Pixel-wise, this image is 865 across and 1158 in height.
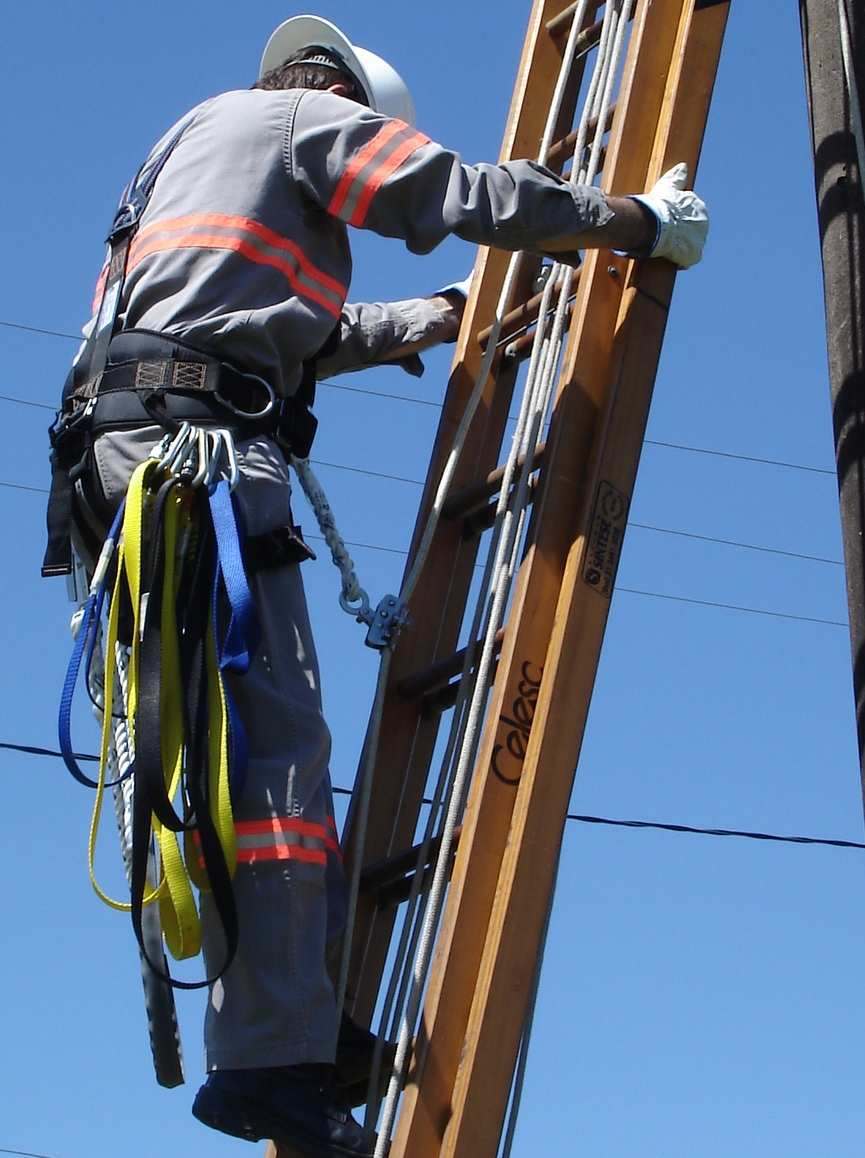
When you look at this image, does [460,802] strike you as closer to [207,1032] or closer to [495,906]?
[495,906]

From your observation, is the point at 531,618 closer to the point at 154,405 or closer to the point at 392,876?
the point at 392,876

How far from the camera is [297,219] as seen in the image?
4359mm

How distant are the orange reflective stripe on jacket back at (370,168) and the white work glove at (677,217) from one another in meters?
0.55

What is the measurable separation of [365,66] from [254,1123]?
2430 mm

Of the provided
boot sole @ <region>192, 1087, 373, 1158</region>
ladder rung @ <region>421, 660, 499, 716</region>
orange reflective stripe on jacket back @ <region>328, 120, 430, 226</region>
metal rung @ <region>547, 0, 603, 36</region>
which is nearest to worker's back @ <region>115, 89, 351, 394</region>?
orange reflective stripe on jacket back @ <region>328, 120, 430, 226</region>

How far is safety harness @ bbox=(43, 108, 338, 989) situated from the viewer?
3.86 metres

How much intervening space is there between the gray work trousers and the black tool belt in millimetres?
51

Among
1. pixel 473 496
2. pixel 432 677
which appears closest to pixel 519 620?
pixel 432 677

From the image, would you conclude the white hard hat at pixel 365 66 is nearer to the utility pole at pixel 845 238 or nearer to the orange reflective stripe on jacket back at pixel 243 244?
the orange reflective stripe on jacket back at pixel 243 244

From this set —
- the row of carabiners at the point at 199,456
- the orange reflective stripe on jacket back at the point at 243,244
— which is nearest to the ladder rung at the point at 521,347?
the orange reflective stripe on jacket back at the point at 243,244

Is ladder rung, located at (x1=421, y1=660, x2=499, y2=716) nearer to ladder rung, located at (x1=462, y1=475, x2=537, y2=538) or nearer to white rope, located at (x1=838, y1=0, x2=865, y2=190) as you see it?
ladder rung, located at (x1=462, y1=475, x2=537, y2=538)

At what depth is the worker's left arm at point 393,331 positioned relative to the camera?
5.05 m

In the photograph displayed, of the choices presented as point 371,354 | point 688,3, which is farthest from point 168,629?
point 688,3

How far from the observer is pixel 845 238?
177 inches
